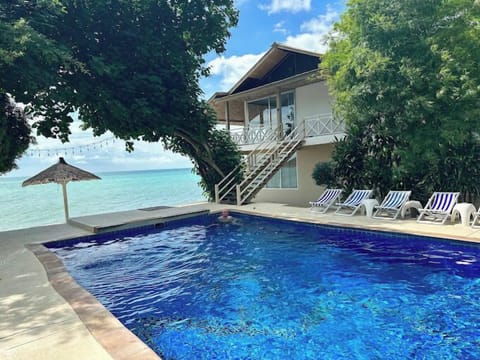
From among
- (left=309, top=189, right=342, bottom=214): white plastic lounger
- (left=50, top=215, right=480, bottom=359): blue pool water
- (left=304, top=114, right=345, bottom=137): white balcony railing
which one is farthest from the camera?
(left=304, top=114, right=345, bottom=137): white balcony railing

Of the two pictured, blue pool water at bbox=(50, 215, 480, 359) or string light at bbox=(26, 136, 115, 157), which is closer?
blue pool water at bbox=(50, 215, 480, 359)

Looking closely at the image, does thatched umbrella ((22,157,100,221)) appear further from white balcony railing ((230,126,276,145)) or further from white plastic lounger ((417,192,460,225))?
white plastic lounger ((417,192,460,225))

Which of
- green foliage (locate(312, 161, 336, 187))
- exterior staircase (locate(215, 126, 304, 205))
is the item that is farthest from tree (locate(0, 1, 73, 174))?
green foliage (locate(312, 161, 336, 187))

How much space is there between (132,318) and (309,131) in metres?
12.2

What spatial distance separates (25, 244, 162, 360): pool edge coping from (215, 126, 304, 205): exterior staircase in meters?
9.55

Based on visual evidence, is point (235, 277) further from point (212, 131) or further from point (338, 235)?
point (212, 131)

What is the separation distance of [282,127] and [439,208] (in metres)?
9.67

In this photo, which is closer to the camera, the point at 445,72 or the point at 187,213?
the point at 445,72

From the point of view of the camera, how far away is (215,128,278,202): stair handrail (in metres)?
15.4

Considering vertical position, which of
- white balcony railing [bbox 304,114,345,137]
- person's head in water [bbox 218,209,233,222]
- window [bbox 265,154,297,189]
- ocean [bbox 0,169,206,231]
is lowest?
ocean [bbox 0,169,206,231]

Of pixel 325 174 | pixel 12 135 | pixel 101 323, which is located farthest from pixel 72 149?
pixel 101 323

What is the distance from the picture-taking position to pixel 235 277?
6129mm

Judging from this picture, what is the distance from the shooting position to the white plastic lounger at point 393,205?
9.55 m

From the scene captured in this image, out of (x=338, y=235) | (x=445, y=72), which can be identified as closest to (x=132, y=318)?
(x=338, y=235)
